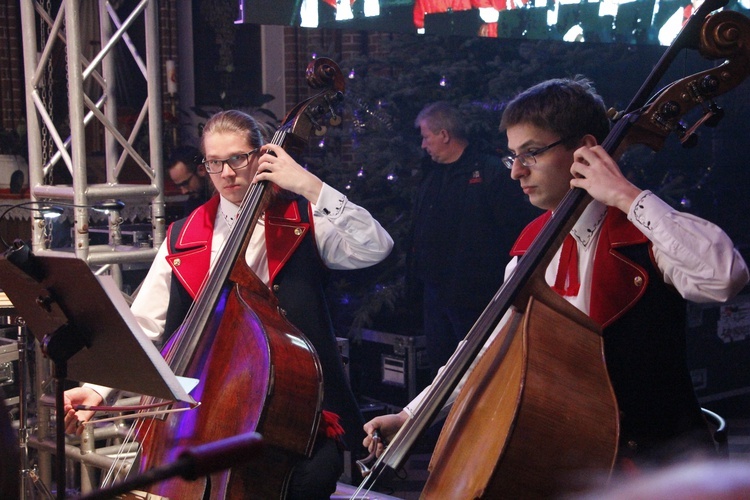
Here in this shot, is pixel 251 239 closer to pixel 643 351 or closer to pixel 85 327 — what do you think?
pixel 85 327

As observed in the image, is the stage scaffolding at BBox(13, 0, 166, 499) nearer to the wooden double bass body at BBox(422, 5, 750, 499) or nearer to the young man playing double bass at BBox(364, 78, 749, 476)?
the young man playing double bass at BBox(364, 78, 749, 476)

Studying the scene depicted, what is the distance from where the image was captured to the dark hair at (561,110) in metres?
2.06

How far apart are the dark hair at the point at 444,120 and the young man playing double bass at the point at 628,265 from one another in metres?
2.99

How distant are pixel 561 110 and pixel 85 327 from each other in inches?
45.2

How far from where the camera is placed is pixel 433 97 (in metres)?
5.98

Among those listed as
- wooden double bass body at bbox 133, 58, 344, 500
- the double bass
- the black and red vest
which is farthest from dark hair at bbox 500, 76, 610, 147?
wooden double bass body at bbox 133, 58, 344, 500

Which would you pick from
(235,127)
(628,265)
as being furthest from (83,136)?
(628,265)

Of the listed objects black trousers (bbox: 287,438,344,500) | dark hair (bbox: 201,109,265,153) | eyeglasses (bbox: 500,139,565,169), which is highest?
dark hair (bbox: 201,109,265,153)

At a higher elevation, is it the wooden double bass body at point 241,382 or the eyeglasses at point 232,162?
the eyeglasses at point 232,162

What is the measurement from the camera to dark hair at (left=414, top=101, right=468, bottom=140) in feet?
16.9

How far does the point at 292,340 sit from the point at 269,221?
1.52ft

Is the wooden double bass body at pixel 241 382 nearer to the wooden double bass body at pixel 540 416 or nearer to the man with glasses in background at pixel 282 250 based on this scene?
the man with glasses in background at pixel 282 250

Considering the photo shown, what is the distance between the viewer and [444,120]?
16.8ft

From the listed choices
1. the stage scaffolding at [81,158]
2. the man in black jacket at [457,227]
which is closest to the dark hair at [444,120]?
the man in black jacket at [457,227]
